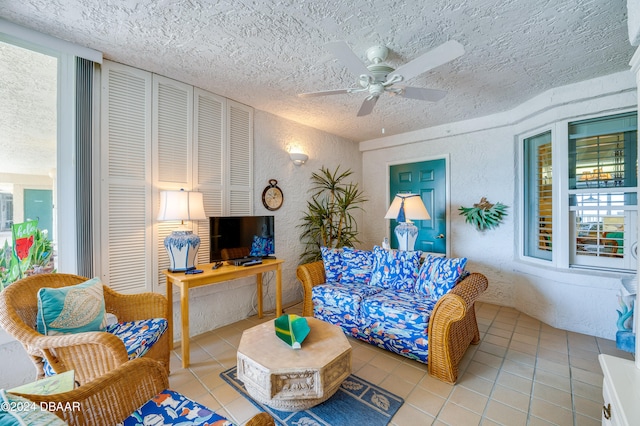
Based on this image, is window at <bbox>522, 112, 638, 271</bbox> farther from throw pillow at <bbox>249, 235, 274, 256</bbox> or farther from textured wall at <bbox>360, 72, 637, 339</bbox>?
throw pillow at <bbox>249, 235, 274, 256</bbox>

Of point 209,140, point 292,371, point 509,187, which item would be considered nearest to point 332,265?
point 292,371

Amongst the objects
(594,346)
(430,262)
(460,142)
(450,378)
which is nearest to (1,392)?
(450,378)

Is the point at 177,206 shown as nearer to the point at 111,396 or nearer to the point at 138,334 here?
the point at 138,334

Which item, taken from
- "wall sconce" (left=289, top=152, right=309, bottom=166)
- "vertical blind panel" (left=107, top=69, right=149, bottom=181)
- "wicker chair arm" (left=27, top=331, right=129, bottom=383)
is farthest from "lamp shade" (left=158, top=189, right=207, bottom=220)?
"wall sconce" (left=289, top=152, right=309, bottom=166)

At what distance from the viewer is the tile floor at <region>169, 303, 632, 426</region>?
1.60 meters

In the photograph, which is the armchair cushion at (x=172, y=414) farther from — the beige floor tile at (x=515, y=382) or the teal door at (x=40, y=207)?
the beige floor tile at (x=515, y=382)

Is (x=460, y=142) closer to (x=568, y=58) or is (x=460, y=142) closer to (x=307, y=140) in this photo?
(x=568, y=58)

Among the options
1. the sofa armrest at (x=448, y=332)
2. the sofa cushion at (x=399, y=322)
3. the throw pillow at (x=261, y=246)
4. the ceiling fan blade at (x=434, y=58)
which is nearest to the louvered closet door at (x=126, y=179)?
the throw pillow at (x=261, y=246)

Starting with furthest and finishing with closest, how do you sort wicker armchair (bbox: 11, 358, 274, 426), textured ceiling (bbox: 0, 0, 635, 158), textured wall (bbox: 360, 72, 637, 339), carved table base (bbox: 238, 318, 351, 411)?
textured wall (bbox: 360, 72, 637, 339)
textured ceiling (bbox: 0, 0, 635, 158)
carved table base (bbox: 238, 318, 351, 411)
wicker armchair (bbox: 11, 358, 274, 426)

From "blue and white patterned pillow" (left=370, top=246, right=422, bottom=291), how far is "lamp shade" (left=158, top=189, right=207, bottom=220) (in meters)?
1.90

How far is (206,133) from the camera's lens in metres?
2.73

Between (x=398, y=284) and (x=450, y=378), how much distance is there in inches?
36.4

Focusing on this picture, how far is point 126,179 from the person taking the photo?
2240 millimetres

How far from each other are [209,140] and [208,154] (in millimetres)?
151
